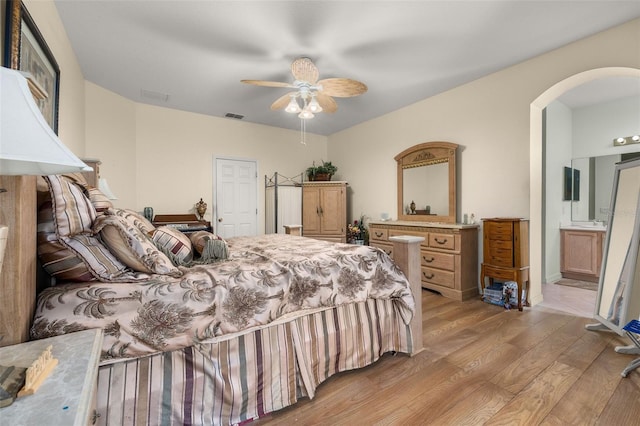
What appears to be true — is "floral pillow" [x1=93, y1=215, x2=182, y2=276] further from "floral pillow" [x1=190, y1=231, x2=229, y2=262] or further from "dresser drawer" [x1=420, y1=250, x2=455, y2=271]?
"dresser drawer" [x1=420, y1=250, x2=455, y2=271]

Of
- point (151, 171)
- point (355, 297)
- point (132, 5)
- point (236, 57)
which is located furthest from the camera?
point (151, 171)

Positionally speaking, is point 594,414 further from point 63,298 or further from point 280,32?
point 280,32

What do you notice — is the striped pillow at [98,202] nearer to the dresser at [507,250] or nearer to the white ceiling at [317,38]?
the white ceiling at [317,38]

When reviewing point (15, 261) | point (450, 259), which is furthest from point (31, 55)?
point (450, 259)

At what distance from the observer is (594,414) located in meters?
1.51

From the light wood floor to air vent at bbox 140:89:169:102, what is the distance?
417 centimetres

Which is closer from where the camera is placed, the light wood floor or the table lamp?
the table lamp

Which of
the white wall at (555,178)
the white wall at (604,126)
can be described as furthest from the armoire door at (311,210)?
the white wall at (604,126)

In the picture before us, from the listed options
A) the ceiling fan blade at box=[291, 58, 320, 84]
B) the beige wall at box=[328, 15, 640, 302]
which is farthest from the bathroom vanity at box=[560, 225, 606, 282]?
the ceiling fan blade at box=[291, 58, 320, 84]

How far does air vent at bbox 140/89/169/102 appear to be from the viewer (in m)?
3.89

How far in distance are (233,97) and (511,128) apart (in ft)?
11.9

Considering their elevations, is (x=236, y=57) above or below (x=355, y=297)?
above

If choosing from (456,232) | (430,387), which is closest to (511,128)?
(456,232)

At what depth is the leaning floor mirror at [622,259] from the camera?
222 cm
